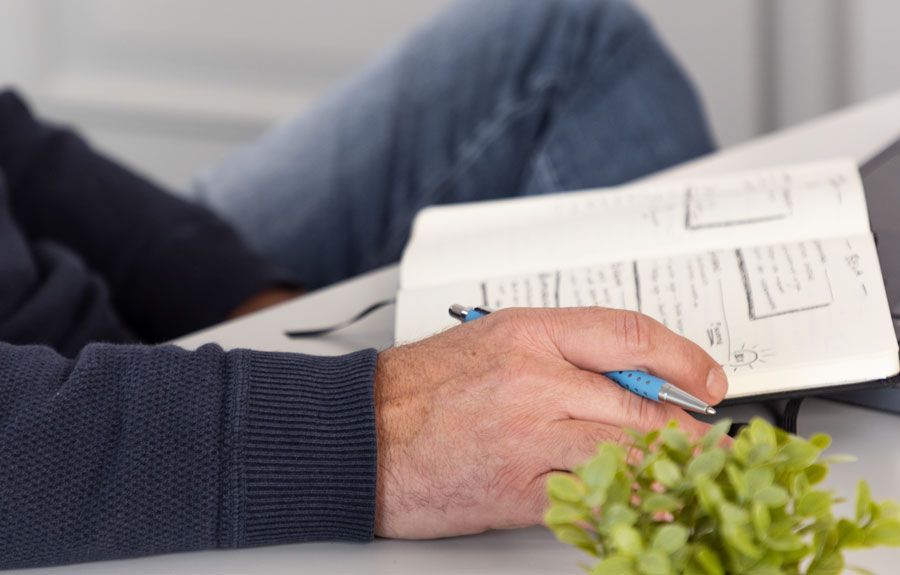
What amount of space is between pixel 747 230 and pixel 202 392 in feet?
1.08

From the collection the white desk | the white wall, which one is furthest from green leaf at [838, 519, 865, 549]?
the white wall

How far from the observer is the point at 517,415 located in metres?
0.43

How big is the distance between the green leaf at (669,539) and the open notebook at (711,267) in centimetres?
22

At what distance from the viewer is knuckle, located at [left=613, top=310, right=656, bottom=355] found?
0.43m

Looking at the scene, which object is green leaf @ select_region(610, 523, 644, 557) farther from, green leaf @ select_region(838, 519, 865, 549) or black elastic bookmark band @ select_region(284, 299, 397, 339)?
black elastic bookmark band @ select_region(284, 299, 397, 339)

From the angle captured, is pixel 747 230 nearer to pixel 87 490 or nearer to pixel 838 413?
pixel 838 413

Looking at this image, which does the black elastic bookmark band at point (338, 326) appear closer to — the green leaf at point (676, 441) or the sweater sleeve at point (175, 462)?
the sweater sleeve at point (175, 462)

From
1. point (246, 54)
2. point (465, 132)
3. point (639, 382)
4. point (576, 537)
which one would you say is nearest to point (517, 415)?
point (639, 382)

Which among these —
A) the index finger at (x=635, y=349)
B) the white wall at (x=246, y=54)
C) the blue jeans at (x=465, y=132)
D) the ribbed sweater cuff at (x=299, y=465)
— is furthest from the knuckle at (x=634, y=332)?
the white wall at (x=246, y=54)

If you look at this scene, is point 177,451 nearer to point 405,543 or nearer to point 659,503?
A: point 405,543

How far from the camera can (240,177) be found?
3.53 feet

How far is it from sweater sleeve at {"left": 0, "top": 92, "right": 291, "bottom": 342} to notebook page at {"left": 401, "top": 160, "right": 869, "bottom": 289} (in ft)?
0.93

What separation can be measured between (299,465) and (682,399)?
17cm

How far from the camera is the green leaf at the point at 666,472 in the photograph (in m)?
0.28
